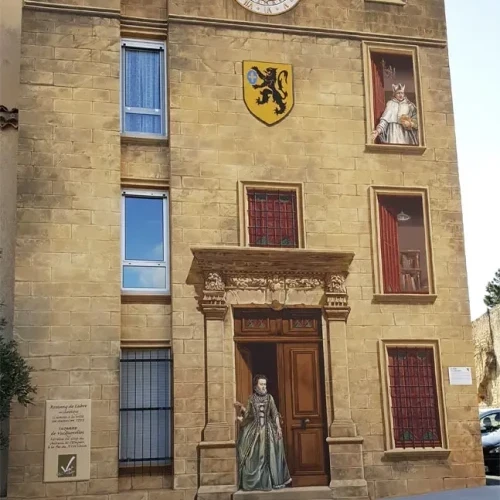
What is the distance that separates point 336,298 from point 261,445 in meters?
2.86

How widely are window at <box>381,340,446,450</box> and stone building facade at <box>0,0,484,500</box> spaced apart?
0.04 meters

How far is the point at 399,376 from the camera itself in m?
14.8

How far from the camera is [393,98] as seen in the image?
16000 mm

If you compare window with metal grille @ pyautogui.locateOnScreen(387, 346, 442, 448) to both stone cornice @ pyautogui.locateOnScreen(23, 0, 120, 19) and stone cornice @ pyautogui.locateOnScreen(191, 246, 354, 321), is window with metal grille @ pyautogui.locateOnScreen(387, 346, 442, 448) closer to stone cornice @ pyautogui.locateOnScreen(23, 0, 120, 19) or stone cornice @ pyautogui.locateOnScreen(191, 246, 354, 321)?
stone cornice @ pyautogui.locateOnScreen(191, 246, 354, 321)

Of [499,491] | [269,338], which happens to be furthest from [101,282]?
[499,491]

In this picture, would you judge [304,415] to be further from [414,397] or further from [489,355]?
[489,355]

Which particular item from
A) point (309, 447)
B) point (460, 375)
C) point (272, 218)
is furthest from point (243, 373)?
point (460, 375)

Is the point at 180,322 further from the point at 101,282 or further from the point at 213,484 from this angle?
the point at 213,484

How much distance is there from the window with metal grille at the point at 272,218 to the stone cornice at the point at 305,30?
10.3 ft

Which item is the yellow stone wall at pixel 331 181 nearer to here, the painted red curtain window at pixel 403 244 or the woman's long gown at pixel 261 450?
the painted red curtain window at pixel 403 244

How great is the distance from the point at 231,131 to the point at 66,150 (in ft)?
9.68

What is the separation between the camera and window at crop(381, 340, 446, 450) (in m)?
14.6

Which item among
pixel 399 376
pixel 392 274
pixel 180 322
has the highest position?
pixel 392 274

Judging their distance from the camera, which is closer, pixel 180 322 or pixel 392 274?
pixel 180 322
